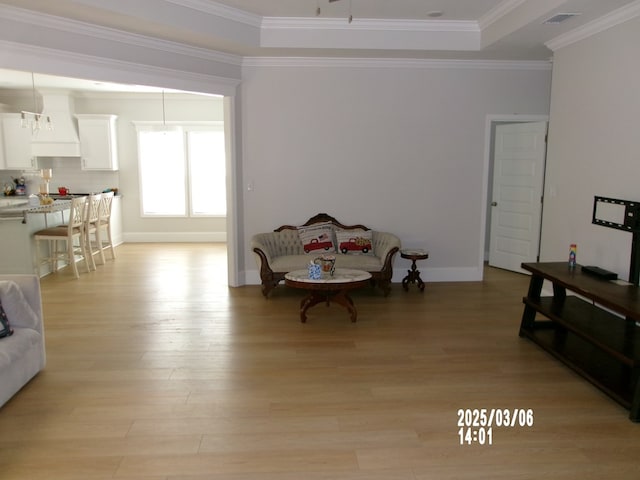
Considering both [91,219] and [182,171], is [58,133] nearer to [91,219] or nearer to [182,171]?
[182,171]

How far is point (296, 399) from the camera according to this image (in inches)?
135

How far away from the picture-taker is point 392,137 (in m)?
6.52

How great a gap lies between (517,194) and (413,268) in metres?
2.05

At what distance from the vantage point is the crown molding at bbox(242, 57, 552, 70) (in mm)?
6254

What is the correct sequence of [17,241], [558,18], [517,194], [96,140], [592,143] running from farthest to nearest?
[96,140], [517,194], [17,241], [592,143], [558,18]

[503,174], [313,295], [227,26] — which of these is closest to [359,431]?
[313,295]

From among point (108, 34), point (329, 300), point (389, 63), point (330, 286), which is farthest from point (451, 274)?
point (108, 34)

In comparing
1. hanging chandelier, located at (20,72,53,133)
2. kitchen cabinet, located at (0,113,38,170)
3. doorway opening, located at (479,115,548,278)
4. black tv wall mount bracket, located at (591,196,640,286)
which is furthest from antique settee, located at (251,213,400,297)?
kitchen cabinet, located at (0,113,38,170)

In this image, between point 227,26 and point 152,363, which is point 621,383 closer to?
point 152,363

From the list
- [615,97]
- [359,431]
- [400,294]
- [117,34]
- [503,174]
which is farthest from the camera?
[503,174]

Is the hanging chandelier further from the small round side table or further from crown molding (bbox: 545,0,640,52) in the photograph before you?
crown molding (bbox: 545,0,640,52)

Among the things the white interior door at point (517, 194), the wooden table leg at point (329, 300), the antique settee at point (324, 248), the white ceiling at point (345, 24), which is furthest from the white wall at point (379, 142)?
the wooden table leg at point (329, 300)

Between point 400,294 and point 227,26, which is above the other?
point 227,26

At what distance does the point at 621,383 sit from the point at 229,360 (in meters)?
2.88
